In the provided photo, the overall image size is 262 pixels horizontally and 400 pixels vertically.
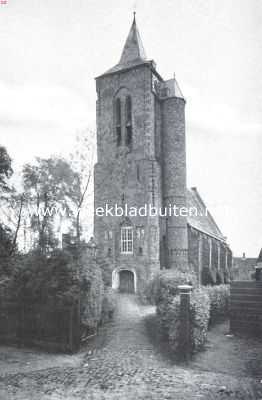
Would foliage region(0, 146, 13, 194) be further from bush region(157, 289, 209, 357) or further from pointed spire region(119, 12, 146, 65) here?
bush region(157, 289, 209, 357)

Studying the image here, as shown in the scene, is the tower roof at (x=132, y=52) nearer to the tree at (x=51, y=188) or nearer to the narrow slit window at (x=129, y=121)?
the narrow slit window at (x=129, y=121)

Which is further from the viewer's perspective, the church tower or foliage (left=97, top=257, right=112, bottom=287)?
the church tower

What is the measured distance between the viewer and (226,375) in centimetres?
878

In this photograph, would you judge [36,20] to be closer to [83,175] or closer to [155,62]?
[83,175]

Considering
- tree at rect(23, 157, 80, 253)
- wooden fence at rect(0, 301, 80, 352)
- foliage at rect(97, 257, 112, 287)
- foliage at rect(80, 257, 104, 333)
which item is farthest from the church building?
wooden fence at rect(0, 301, 80, 352)

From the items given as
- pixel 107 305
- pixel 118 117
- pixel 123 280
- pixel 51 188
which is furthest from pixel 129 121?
pixel 107 305

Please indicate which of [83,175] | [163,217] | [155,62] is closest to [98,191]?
[83,175]

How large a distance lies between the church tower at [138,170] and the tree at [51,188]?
4125 millimetres

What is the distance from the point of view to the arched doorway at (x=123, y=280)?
2489 cm

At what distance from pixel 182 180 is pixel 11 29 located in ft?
59.1

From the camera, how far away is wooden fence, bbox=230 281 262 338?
44.0 ft

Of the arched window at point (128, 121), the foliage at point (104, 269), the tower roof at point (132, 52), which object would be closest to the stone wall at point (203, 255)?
the arched window at point (128, 121)

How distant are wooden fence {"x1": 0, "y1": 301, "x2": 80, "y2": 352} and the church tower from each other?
42.5 ft

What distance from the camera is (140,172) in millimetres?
24781
